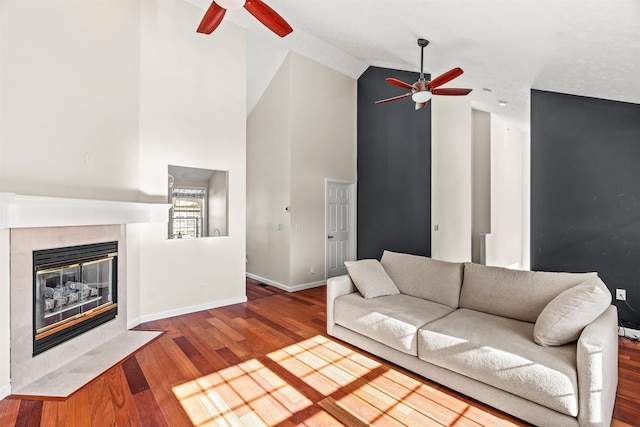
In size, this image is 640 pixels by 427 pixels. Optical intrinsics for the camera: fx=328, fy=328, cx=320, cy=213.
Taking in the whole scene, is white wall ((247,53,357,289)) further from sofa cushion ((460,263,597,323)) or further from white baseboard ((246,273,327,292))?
sofa cushion ((460,263,597,323))

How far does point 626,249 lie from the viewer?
Result: 344cm

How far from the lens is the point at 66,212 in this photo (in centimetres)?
282

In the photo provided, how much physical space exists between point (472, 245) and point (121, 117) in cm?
633

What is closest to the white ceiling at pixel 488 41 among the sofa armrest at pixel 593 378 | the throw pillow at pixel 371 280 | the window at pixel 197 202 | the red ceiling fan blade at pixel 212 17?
the red ceiling fan blade at pixel 212 17

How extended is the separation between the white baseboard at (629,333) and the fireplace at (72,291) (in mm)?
5405

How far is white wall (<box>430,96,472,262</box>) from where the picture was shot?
5227 millimetres

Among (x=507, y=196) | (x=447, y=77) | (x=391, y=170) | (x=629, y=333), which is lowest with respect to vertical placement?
(x=629, y=333)

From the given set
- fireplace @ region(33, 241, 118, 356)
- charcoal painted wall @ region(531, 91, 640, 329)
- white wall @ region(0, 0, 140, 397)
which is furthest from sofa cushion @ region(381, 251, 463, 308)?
white wall @ region(0, 0, 140, 397)

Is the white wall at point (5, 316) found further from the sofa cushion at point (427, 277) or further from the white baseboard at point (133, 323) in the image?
the sofa cushion at point (427, 277)

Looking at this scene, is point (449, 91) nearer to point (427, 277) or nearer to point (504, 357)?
point (427, 277)

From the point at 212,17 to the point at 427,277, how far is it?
3.09m

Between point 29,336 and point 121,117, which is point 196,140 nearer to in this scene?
point 121,117

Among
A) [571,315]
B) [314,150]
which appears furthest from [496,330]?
[314,150]

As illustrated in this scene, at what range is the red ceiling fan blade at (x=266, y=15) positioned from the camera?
2.33m
